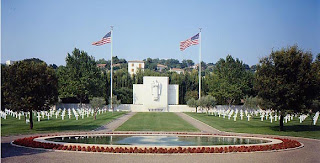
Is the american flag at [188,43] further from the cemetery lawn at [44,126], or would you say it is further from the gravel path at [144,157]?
the gravel path at [144,157]

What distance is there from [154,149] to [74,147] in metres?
4.09

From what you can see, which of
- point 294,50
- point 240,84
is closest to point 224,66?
point 240,84

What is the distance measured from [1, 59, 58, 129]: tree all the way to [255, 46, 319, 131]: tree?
1873 cm

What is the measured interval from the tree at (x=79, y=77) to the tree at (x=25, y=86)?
46.7m

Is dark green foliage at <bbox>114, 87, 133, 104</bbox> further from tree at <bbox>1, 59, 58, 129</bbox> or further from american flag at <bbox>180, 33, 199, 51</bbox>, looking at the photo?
tree at <bbox>1, 59, 58, 129</bbox>

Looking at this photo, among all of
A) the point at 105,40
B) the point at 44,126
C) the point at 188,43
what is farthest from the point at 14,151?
the point at 188,43

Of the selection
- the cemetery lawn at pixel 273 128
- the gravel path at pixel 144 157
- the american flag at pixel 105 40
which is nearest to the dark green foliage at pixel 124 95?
the american flag at pixel 105 40

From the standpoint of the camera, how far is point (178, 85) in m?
93.0

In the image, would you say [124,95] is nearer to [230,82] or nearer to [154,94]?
[154,94]

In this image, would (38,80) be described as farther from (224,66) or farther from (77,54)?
(224,66)

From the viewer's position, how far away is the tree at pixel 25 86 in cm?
2956

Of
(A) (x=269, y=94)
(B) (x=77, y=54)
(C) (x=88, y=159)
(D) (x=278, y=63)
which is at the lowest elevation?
(C) (x=88, y=159)

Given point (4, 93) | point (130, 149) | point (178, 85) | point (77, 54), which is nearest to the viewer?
point (130, 149)

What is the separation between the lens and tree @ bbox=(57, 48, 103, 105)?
77.7 m
